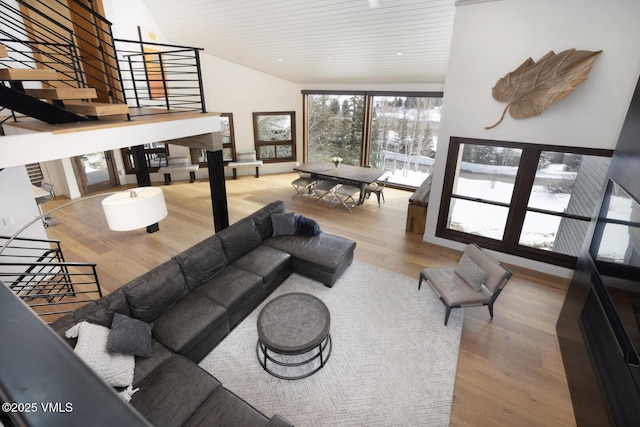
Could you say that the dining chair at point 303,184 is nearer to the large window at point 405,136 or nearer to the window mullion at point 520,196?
the large window at point 405,136

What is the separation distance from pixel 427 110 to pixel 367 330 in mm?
6463

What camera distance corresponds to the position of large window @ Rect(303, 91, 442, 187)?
27.9 feet

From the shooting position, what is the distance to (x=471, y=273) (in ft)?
13.6

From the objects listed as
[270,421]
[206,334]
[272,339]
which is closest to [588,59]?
[272,339]

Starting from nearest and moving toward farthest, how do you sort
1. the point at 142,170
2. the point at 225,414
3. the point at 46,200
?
the point at 225,414 < the point at 46,200 < the point at 142,170

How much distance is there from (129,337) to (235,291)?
1.25 metres

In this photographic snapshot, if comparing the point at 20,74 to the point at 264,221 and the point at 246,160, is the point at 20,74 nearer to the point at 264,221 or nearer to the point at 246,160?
the point at 264,221

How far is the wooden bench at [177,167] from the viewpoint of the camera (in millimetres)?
9258

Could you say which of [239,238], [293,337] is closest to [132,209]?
[293,337]

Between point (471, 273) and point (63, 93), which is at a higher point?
point (63, 93)

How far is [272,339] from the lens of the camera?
10.8ft

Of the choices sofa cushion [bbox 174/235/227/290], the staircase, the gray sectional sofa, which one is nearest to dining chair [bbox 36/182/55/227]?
the staircase

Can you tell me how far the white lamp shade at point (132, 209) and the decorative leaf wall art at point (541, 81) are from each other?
4787 millimetres

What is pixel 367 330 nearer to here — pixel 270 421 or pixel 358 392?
pixel 358 392
